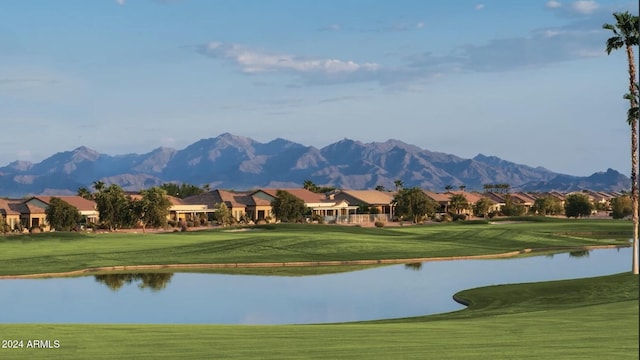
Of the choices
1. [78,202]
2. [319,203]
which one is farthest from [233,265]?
[319,203]

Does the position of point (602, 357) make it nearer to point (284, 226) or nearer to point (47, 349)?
point (47, 349)

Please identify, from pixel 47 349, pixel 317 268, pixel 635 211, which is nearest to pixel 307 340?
pixel 47 349

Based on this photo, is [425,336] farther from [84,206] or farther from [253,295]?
[84,206]

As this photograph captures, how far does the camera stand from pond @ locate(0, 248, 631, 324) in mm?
33188

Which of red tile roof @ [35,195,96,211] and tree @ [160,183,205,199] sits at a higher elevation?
tree @ [160,183,205,199]

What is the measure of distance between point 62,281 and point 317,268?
56.5 ft

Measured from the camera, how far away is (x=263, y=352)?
1616 centimetres

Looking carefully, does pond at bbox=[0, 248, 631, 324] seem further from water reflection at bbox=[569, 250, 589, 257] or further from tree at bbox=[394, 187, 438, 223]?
tree at bbox=[394, 187, 438, 223]

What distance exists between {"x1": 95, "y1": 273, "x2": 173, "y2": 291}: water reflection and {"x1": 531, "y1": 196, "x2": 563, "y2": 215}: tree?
139m

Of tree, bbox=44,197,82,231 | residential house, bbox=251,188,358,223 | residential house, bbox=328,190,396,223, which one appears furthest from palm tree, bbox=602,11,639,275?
residential house, bbox=328,190,396,223

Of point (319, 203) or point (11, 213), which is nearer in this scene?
point (11, 213)

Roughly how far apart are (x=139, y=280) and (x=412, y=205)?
264ft

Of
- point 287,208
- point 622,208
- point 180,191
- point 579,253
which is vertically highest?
point 180,191

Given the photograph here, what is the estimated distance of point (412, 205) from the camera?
12362 cm
